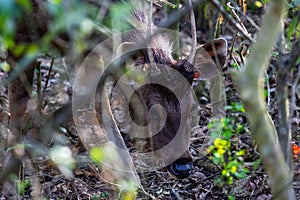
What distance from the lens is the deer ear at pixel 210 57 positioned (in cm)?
587

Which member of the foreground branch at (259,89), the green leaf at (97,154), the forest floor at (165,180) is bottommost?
the forest floor at (165,180)

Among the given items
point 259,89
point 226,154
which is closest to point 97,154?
point 259,89

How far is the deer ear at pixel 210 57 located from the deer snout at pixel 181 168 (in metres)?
1.07

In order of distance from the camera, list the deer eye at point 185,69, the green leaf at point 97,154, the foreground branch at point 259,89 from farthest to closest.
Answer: the deer eye at point 185,69
the green leaf at point 97,154
the foreground branch at point 259,89

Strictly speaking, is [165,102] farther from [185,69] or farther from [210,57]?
[210,57]

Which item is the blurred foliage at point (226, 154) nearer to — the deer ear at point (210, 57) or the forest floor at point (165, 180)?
the forest floor at point (165, 180)

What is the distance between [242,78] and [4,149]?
3.41 m

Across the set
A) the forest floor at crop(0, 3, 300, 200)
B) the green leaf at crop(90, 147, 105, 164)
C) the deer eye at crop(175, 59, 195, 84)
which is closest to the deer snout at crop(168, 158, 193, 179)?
the forest floor at crop(0, 3, 300, 200)

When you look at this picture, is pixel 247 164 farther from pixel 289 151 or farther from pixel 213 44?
pixel 289 151

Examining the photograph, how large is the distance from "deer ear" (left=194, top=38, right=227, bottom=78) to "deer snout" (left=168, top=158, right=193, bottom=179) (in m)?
1.07

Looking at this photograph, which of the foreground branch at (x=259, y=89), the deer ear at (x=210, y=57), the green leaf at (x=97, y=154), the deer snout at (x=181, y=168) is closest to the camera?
the foreground branch at (x=259, y=89)

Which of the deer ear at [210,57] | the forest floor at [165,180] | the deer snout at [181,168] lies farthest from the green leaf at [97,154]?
the deer ear at [210,57]

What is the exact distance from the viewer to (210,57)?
19.6ft

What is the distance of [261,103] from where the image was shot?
118 inches
